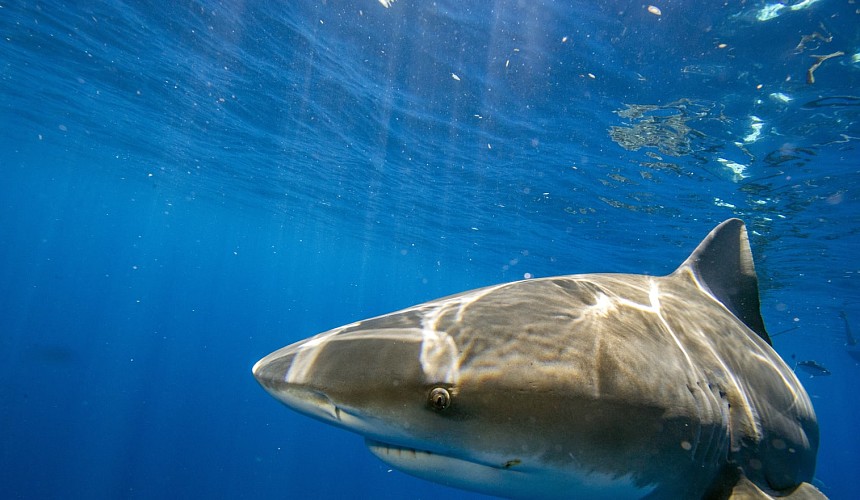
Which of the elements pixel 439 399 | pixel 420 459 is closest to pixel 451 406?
pixel 439 399

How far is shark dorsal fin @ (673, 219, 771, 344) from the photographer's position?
12.4ft

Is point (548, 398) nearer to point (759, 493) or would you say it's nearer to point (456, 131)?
point (759, 493)

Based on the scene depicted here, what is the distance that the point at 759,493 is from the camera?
216cm

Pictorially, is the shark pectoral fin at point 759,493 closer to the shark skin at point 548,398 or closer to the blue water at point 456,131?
the shark skin at point 548,398

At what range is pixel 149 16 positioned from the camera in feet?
39.6

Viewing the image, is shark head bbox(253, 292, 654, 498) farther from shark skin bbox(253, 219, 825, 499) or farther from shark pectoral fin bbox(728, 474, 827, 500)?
shark pectoral fin bbox(728, 474, 827, 500)

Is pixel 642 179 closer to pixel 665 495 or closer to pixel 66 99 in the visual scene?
pixel 665 495

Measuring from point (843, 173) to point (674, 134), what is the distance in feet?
13.8

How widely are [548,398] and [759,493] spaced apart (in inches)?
53.6

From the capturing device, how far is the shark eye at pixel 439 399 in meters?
1.63

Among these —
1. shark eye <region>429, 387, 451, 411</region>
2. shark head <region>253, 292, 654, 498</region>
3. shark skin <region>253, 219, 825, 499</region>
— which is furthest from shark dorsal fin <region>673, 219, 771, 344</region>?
shark eye <region>429, 387, 451, 411</region>

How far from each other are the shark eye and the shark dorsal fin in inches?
119

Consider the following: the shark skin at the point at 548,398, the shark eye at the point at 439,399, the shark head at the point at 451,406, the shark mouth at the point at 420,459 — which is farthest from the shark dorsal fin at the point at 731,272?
the shark eye at the point at 439,399

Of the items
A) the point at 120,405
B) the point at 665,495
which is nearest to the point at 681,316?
the point at 665,495
